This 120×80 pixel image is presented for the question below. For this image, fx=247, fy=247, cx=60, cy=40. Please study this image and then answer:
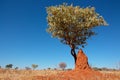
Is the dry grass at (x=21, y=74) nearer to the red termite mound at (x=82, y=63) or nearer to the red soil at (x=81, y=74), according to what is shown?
the red soil at (x=81, y=74)

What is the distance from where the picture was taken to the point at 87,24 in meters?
42.0

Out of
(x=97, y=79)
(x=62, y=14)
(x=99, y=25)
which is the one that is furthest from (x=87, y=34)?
(x=97, y=79)

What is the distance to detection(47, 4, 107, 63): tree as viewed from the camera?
4165cm

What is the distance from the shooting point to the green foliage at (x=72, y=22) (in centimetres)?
4162

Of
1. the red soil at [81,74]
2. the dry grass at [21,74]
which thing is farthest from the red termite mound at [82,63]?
the dry grass at [21,74]

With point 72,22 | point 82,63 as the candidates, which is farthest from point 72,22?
point 82,63

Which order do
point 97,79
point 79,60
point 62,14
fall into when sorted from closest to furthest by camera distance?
point 97,79 → point 79,60 → point 62,14

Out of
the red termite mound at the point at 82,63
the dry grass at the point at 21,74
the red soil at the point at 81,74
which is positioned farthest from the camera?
the red termite mound at the point at 82,63

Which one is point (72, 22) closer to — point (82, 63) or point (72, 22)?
point (72, 22)

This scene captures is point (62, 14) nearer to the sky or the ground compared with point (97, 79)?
nearer to the sky

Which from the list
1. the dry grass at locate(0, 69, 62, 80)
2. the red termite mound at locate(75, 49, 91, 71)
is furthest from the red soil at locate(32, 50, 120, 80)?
the dry grass at locate(0, 69, 62, 80)

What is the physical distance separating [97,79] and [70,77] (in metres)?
3.59

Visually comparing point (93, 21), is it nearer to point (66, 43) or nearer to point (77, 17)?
point (77, 17)

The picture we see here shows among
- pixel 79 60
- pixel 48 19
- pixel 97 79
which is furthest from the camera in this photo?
pixel 48 19
